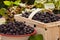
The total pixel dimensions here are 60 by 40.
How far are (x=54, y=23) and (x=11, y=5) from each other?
0.86 metres

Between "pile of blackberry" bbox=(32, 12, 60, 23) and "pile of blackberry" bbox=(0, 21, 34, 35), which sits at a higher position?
"pile of blackberry" bbox=(32, 12, 60, 23)

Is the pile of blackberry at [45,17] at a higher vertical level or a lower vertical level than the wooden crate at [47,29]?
higher

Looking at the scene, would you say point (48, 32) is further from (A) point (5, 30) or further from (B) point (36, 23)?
(A) point (5, 30)

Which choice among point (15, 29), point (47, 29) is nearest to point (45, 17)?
point (47, 29)

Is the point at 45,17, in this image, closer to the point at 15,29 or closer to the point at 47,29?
the point at 47,29

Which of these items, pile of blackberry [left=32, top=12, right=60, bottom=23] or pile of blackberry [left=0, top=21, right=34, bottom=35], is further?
pile of blackberry [left=32, top=12, right=60, bottom=23]

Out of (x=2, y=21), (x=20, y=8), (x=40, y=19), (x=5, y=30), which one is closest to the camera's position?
(x=5, y=30)

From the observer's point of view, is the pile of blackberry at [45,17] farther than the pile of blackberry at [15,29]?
Yes

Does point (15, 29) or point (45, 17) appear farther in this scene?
point (45, 17)

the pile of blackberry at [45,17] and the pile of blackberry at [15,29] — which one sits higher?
the pile of blackberry at [45,17]

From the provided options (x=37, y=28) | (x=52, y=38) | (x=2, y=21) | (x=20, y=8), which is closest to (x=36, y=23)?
(x=37, y=28)

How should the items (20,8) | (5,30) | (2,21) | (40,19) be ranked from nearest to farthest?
(5,30)
(40,19)
(2,21)
(20,8)

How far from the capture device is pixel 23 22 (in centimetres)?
186

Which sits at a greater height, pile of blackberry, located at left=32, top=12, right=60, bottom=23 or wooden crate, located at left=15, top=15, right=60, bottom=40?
pile of blackberry, located at left=32, top=12, right=60, bottom=23
